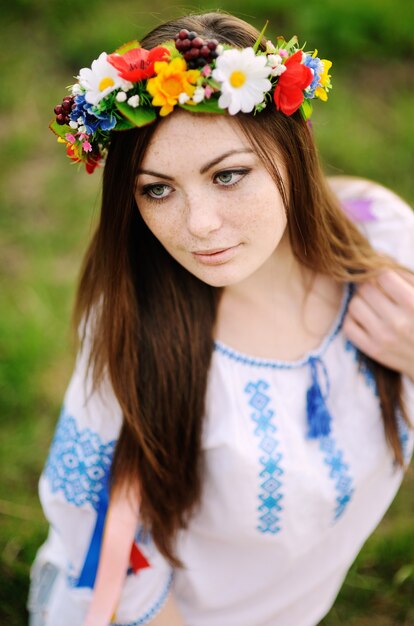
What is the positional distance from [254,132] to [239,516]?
3.22 feet

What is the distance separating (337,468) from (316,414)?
171 millimetres

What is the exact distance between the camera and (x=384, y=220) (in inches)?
80.4

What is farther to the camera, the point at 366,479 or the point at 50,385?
the point at 50,385

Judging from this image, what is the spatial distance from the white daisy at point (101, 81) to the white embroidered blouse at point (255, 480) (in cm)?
72

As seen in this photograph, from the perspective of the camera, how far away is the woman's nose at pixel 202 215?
1471 mm

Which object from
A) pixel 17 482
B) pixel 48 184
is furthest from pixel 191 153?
pixel 48 184

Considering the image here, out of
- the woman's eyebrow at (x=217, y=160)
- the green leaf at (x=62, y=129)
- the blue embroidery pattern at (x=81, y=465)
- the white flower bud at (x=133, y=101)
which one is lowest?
the blue embroidery pattern at (x=81, y=465)

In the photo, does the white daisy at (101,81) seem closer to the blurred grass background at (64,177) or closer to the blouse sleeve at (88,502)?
the blouse sleeve at (88,502)

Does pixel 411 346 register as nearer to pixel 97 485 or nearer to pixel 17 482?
pixel 97 485

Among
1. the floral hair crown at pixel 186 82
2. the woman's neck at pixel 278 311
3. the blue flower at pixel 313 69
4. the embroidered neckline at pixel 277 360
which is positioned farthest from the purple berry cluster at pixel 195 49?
the embroidered neckline at pixel 277 360

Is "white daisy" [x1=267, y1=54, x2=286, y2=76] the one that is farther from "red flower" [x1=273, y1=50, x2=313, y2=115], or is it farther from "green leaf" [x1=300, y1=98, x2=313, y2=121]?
"green leaf" [x1=300, y1=98, x2=313, y2=121]

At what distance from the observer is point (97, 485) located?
1.80m

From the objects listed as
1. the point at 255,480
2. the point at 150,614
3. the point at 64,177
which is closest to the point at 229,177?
the point at 255,480

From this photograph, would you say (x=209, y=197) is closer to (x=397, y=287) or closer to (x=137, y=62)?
(x=137, y=62)
